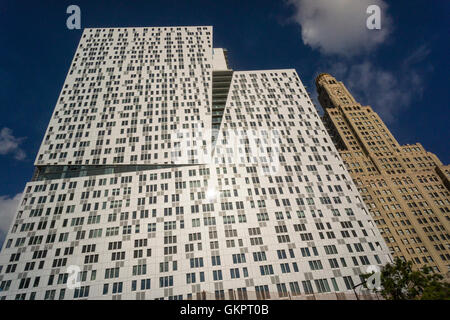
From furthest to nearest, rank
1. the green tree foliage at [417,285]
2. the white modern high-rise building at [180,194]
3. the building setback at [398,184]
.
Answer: the building setback at [398,184] < the white modern high-rise building at [180,194] < the green tree foliage at [417,285]

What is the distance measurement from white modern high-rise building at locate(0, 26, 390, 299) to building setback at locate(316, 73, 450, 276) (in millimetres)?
32487

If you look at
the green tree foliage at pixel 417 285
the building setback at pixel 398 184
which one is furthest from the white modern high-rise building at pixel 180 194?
the building setback at pixel 398 184

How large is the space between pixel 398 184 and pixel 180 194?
281 feet

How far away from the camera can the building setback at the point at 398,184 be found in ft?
266

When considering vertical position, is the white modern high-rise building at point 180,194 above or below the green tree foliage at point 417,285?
above

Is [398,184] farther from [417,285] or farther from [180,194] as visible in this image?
[180,194]

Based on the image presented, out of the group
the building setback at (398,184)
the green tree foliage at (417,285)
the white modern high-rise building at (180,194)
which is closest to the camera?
the green tree foliage at (417,285)

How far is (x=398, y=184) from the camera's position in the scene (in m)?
97.0

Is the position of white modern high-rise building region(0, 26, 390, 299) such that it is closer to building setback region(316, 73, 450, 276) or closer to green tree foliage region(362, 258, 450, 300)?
green tree foliage region(362, 258, 450, 300)

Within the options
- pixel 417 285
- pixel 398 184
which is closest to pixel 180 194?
pixel 417 285

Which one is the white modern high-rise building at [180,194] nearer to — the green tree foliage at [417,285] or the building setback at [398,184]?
the green tree foliage at [417,285]

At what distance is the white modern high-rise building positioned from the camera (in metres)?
52.1

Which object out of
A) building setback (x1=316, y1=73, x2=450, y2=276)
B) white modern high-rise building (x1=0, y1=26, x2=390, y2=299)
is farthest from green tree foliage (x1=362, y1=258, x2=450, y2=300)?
building setback (x1=316, y1=73, x2=450, y2=276)

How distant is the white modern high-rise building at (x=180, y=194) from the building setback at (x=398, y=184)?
32.5 meters
